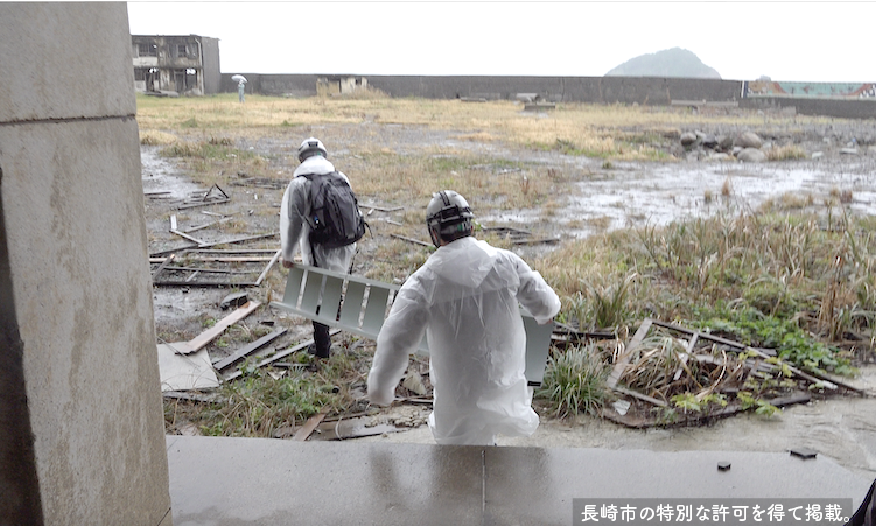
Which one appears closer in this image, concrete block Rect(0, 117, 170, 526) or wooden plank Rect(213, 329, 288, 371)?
concrete block Rect(0, 117, 170, 526)

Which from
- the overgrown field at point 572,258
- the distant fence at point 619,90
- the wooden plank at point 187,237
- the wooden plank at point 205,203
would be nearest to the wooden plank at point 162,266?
the wooden plank at point 187,237

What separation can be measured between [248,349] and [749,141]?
696 inches

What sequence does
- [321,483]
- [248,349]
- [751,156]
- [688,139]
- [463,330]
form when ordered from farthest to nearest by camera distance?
[688,139] → [751,156] → [248,349] → [463,330] → [321,483]

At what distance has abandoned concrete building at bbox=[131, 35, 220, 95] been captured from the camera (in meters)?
14.4

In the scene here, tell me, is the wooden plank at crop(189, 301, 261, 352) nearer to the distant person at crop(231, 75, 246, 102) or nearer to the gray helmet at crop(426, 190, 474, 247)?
the gray helmet at crop(426, 190, 474, 247)

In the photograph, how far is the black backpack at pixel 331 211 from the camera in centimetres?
509

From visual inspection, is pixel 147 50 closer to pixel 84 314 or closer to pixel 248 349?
pixel 248 349

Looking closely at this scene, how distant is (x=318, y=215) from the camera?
202 inches

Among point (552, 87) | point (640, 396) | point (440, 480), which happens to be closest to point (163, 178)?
point (640, 396)

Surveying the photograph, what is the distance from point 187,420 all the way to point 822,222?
825cm

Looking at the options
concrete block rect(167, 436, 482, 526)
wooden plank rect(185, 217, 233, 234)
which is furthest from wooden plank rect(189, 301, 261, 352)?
wooden plank rect(185, 217, 233, 234)

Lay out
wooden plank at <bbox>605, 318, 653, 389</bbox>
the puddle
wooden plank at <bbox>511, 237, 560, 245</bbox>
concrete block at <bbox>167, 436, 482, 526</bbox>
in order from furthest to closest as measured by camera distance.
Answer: the puddle
wooden plank at <bbox>511, 237, 560, 245</bbox>
wooden plank at <bbox>605, 318, 653, 389</bbox>
concrete block at <bbox>167, 436, 482, 526</bbox>

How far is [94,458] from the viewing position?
6.00ft

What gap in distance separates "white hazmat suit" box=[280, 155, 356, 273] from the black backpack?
42 mm
